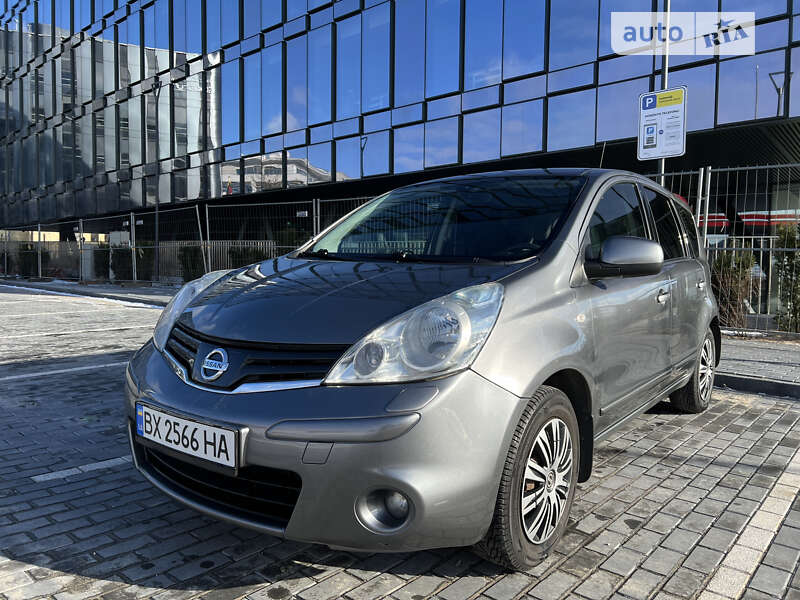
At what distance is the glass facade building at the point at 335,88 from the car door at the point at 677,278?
410 inches

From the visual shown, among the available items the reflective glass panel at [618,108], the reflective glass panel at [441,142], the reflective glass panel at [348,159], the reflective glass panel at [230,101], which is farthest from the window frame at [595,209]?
the reflective glass panel at [230,101]

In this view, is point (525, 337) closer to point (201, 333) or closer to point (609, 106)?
point (201, 333)

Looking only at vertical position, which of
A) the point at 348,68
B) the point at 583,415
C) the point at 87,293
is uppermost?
the point at 348,68

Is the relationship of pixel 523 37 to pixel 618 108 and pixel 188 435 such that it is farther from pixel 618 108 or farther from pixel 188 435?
pixel 188 435

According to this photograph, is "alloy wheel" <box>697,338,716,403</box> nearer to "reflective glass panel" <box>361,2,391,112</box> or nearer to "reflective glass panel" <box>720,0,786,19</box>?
"reflective glass panel" <box>720,0,786,19</box>

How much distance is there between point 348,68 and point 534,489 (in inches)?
755

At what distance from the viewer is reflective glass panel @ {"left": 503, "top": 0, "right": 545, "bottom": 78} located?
50.9 feet

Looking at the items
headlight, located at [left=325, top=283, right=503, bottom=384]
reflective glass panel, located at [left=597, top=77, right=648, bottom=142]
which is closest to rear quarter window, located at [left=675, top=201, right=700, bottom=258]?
headlight, located at [left=325, top=283, right=503, bottom=384]

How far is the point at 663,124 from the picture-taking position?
8062 millimetres

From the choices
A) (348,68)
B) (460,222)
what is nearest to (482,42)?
(348,68)

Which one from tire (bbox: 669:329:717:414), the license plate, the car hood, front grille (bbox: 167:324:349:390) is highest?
the car hood

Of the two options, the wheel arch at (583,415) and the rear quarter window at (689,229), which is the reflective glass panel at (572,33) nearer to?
the rear quarter window at (689,229)

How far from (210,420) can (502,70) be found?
15.8m

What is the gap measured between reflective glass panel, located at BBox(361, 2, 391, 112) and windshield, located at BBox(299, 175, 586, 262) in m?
16.0
